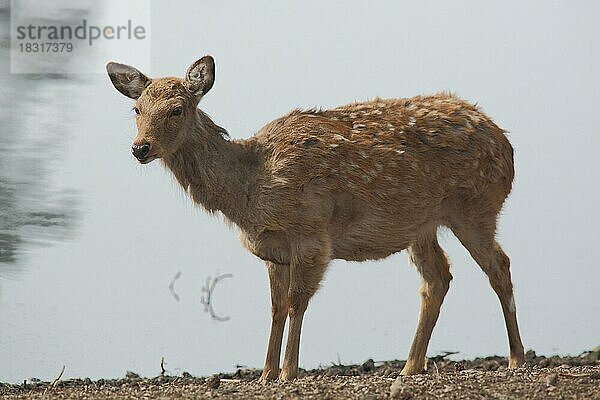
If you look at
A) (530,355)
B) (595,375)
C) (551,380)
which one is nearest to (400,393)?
(551,380)

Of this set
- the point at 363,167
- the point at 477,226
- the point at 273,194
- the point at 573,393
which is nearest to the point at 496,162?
the point at 477,226

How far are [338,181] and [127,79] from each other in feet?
6.03

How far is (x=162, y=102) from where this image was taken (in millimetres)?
9039

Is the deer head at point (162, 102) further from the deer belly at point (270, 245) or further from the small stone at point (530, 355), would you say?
the small stone at point (530, 355)

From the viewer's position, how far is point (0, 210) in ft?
37.9

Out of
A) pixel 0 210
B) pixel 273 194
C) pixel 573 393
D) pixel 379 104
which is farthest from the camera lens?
pixel 0 210

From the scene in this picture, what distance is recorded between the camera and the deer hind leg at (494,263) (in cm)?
1032

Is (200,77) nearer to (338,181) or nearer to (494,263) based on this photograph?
(338,181)

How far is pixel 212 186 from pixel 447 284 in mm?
2382

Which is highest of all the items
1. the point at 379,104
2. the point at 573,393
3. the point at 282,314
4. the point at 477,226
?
the point at 379,104

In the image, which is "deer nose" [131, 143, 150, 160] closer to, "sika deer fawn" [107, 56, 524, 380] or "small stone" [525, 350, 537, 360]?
"sika deer fawn" [107, 56, 524, 380]

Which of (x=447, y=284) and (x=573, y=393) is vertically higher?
(x=447, y=284)

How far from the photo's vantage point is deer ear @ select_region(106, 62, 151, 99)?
9.36m

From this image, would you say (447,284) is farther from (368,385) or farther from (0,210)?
(0,210)
